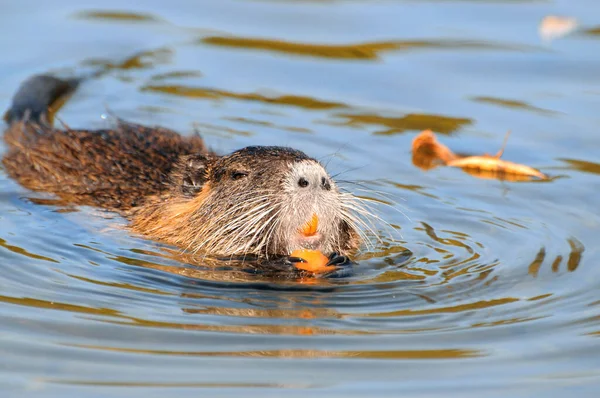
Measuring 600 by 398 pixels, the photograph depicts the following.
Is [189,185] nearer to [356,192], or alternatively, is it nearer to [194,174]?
[194,174]

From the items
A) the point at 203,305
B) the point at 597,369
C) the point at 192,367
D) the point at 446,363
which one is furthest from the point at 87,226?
the point at 597,369

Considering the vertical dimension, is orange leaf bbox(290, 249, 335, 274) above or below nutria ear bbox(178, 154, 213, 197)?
below

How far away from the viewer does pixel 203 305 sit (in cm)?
481

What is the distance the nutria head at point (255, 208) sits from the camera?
5031mm

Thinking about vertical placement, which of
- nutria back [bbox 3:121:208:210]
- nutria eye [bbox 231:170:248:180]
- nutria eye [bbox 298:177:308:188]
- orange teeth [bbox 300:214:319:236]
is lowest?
nutria back [bbox 3:121:208:210]

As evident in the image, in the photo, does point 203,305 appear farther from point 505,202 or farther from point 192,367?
point 505,202

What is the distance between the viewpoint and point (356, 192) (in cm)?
680

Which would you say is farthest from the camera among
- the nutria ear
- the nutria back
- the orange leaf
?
the nutria back

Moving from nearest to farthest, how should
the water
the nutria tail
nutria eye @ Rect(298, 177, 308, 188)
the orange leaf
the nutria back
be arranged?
the water < nutria eye @ Rect(298, 177, 308, 188) < the orange leaf < the nutria back < the nutria tail

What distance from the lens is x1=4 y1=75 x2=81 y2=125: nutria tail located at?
7.48 m

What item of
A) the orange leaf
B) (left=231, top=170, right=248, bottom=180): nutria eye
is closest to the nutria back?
(left=231, top=170, right=248, bottom=180): nutria eye

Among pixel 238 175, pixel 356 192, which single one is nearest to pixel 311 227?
pixel 238 175

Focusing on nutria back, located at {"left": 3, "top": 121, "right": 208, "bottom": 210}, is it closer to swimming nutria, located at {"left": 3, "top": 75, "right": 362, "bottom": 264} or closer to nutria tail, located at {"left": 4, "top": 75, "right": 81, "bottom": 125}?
swimming nutria, located at {"left": 3, "top": 75, "right": 362, "bottom": 264}

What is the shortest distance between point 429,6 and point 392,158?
143 inches
